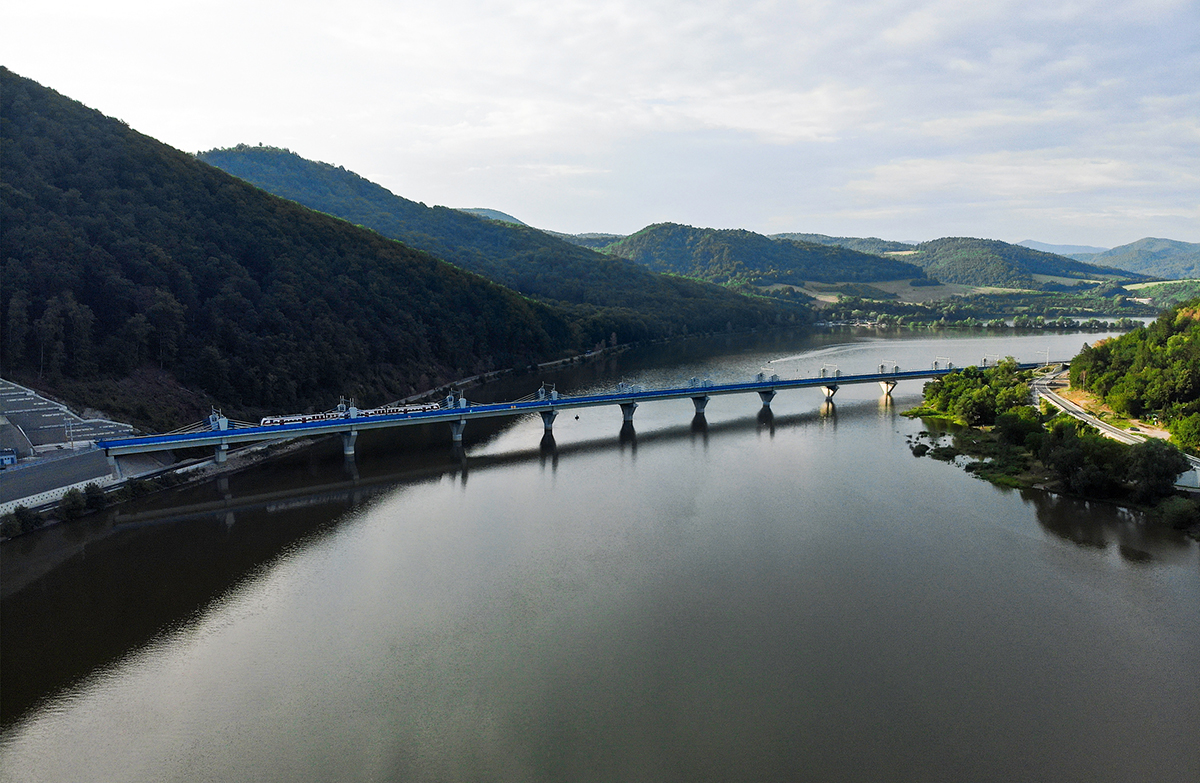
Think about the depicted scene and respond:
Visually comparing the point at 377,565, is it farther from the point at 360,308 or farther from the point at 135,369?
the point at 360,308

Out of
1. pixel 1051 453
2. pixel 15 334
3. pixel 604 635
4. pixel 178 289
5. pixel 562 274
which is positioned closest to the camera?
pixel 604 635

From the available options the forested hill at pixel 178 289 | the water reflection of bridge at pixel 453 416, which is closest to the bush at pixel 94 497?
the water reflection of bridge at pixel 453 416

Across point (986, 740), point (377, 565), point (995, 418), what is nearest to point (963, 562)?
point (986, 740)

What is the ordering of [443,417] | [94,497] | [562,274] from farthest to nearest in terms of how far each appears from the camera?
1. [562,274]
2. [443,417]
3. [94,497]

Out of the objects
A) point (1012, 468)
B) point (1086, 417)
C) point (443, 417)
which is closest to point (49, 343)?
point (443, 417)

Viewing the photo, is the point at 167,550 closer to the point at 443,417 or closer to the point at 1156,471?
the point at 443,417

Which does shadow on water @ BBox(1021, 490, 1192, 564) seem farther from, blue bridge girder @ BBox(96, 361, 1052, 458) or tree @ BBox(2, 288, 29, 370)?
tree @ BBox(2, 288, 29, 370)

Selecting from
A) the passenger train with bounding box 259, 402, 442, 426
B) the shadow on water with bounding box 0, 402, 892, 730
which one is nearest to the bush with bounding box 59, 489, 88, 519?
the shadow on water with bounding box 0, 402, 892, 730

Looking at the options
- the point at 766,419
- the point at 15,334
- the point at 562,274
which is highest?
the point at 562,274
